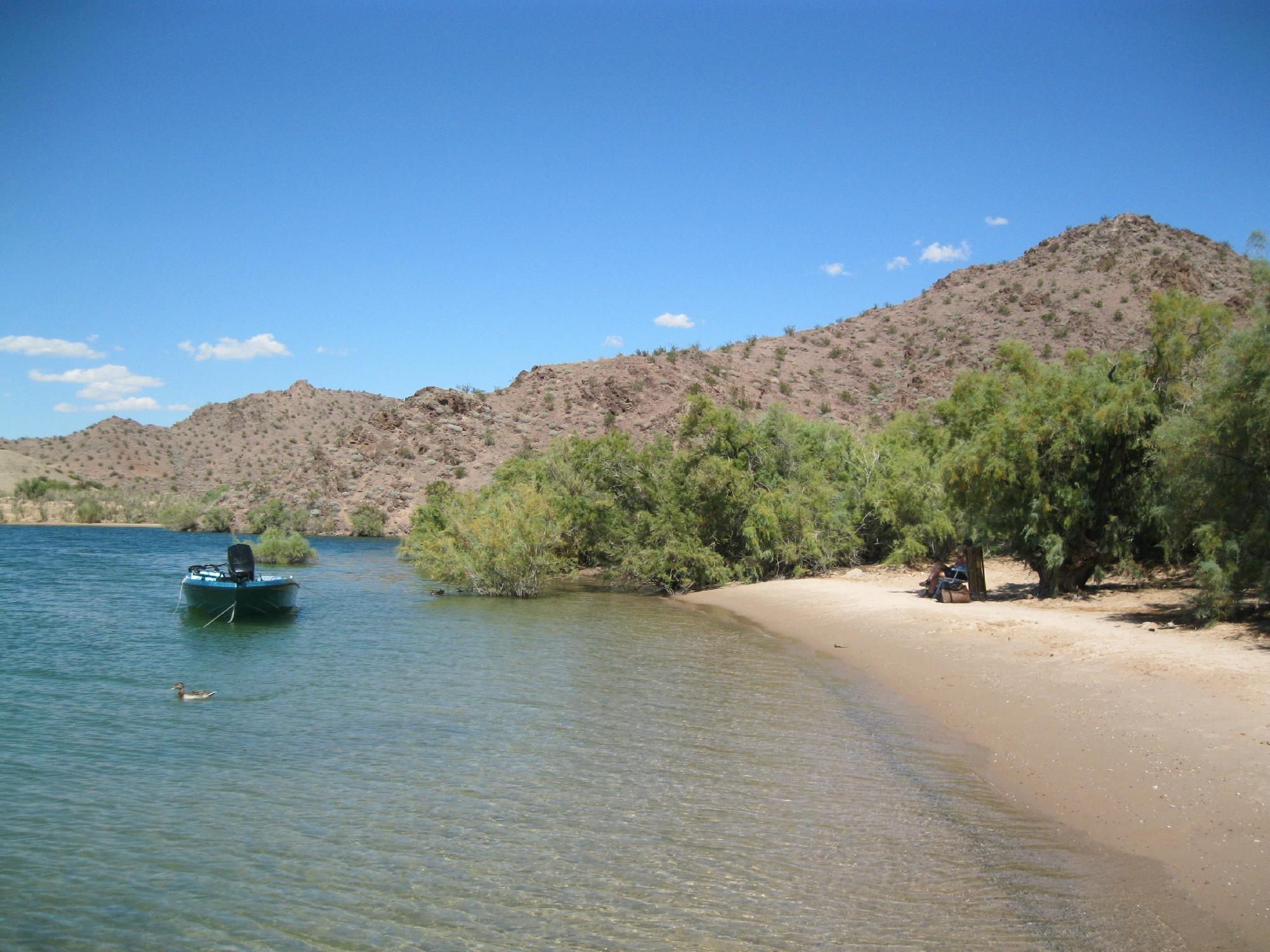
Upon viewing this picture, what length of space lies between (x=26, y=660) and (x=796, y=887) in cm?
1810

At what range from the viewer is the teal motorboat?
2438cm

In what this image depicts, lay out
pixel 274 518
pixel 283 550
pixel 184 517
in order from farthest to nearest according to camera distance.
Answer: pixel 184 517, pixel 274 518, pixel 283 550

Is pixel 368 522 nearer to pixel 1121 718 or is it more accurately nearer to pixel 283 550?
pixel 283 550

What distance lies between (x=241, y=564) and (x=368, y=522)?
53817 mm

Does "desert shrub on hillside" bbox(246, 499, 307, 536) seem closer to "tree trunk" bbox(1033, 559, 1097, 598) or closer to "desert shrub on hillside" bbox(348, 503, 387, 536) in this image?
"desert shrub on hillside" bbox(348, 503, 387, 536)

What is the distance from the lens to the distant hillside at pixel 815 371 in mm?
63688

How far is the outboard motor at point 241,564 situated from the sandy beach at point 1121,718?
15.7 m

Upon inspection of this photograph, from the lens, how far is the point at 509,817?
30.2ft

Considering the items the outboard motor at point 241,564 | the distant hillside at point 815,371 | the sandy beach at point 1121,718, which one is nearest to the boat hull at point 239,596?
the outboard motor at point 241,564

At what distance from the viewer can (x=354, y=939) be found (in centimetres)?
660

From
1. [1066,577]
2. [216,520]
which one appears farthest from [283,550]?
[216,520]

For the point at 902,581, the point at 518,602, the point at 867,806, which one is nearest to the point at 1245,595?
the point at 867,806

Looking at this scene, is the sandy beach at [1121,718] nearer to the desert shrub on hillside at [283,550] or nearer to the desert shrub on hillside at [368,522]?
the desert shrub on hillside at [283,550]

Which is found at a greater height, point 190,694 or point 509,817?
point 190,694
